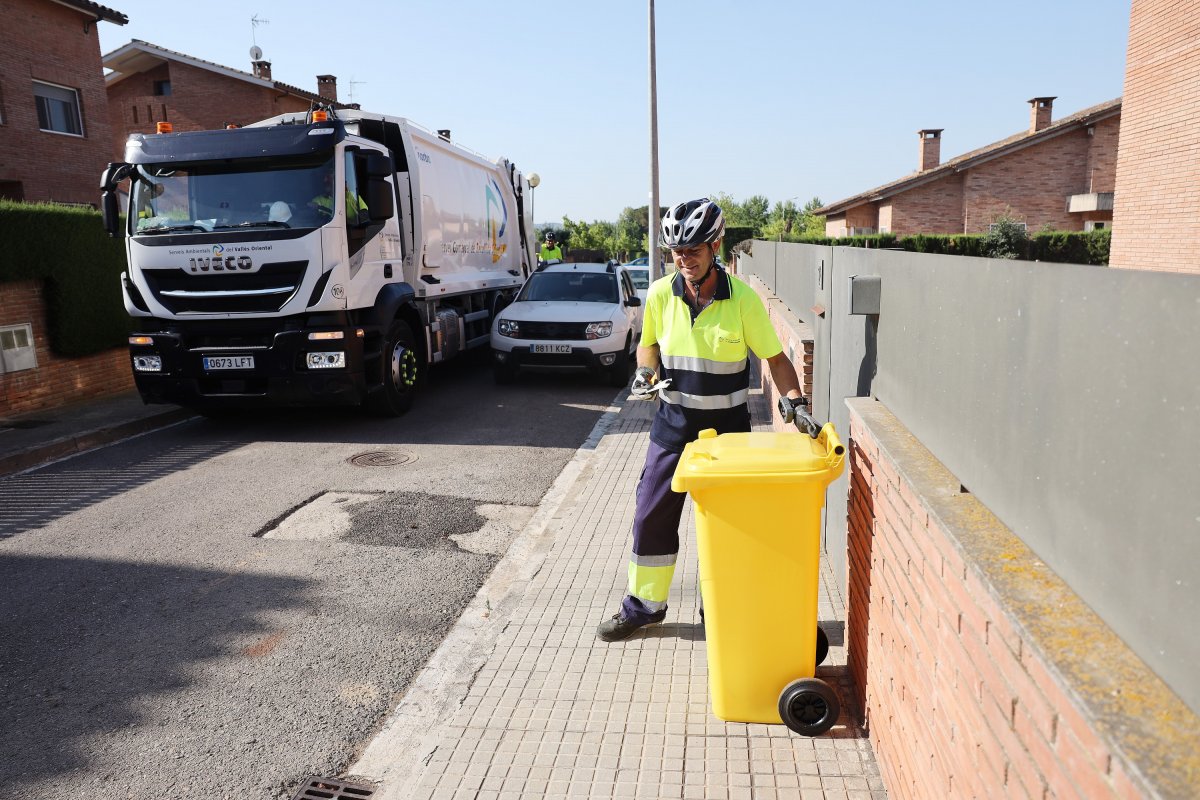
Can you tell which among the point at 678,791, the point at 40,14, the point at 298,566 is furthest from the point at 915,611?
the point at 40,14

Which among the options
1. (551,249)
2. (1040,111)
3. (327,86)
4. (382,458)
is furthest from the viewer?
(1040,111)

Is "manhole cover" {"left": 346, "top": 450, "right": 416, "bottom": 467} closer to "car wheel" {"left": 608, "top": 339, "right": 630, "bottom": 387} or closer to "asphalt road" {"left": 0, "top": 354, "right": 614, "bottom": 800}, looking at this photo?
"asphalt road" {"left": 0, "top": 354, "right": 614, "bottom": 800}

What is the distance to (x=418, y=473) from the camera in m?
7.31

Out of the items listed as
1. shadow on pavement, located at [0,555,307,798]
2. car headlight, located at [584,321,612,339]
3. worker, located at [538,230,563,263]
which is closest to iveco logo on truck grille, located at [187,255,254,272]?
shadow on pavement, located at [0,555,307,798]

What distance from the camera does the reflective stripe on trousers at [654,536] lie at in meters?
3.78

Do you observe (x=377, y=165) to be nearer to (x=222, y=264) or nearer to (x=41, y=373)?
(x=222, y=264)

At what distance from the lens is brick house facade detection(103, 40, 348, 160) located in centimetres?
2677

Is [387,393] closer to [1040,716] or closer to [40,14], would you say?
[1040,716]

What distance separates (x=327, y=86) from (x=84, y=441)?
1073 inches

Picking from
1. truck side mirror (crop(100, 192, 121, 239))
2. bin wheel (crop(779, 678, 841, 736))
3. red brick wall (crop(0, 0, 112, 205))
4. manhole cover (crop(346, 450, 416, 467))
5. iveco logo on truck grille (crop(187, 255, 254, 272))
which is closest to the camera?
bin wheel (crop(779, 678, 841, 736))

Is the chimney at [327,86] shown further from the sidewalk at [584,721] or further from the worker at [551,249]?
the sidewalk at [584,721]

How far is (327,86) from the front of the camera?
32.5m

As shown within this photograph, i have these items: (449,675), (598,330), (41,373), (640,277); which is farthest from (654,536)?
(640,277)

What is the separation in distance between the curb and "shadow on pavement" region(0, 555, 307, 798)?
9.48ft
